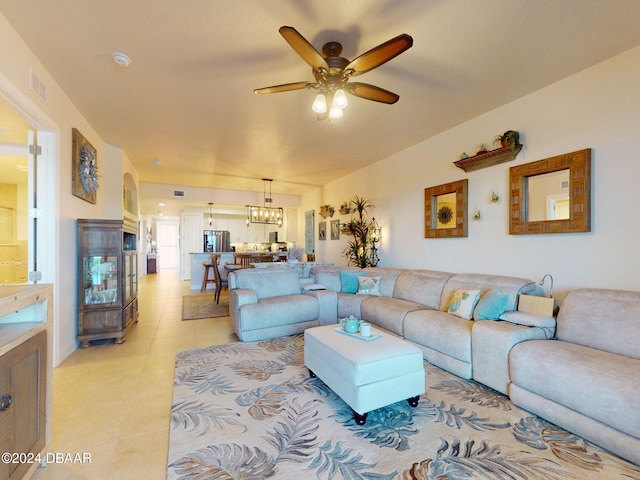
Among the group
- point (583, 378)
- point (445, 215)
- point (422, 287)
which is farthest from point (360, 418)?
point (445, 215)

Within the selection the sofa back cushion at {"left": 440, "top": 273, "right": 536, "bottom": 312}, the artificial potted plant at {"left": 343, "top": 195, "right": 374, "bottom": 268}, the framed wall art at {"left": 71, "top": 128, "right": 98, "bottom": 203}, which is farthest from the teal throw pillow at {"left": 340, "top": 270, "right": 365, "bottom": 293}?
the framed wall art at {"left": 71, "top": 128, "right": 98, "bottom": 203}

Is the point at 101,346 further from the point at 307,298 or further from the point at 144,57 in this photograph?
the point at 144,57

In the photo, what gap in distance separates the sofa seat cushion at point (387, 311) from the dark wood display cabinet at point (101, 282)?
3.13 meters

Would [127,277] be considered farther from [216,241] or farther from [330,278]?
[216,241]

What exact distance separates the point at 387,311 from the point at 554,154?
2.37 meters

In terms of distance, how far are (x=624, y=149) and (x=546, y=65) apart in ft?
3.19

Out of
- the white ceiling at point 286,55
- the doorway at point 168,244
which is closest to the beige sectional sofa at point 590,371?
the white ceiling at point 286,55

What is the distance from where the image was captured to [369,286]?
4.25 meters

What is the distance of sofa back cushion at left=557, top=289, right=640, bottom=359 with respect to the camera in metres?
1.95

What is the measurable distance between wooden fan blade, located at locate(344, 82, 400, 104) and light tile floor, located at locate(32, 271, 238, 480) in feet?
9.22

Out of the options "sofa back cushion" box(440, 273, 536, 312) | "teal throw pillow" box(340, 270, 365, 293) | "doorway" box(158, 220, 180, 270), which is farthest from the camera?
"doorway" box(158, 220, 180, 270)

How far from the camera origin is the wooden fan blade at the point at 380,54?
5.42 feet

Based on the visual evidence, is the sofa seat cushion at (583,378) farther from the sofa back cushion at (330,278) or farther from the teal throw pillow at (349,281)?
the sofa back cushion at (330,278)

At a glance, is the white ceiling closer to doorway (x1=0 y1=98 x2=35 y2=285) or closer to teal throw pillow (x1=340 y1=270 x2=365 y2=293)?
doorway (x1=0 y1=98 x2=35 y2=285)
